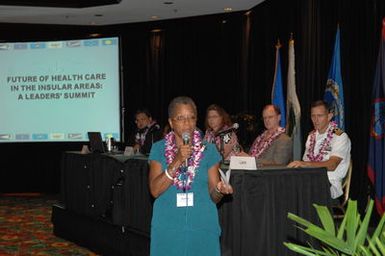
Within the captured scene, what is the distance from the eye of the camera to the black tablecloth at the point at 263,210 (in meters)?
4.12

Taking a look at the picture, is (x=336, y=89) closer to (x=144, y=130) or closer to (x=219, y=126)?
(x=219, y=126)

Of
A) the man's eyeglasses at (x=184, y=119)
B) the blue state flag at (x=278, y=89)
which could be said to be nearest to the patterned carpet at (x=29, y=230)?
the blue state flag at (x=278, y=89)

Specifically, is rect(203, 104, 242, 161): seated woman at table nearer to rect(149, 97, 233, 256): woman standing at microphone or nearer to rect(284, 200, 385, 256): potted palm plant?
rect(149, 97, 233, 256): woman standing at microphone

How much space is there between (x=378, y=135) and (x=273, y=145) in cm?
116

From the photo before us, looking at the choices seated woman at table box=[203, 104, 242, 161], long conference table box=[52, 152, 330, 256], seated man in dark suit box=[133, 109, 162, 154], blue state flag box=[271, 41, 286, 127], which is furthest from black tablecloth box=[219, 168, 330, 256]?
blue state flag box=[271, 41, 286, 127]

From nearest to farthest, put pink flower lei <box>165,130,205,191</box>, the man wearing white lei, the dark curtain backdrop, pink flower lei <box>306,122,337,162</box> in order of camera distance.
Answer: pink flower lei <box>165,130,205,191</box>, the man wearing white lei, pink flower lei <box>306,122,337,162</box>, the dark curtain backdrop

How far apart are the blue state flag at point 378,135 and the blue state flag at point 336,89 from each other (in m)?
0.55

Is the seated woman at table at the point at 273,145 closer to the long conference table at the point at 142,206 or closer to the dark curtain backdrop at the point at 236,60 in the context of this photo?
the long conference table at the point at 142,206

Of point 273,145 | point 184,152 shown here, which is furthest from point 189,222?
point 273,145

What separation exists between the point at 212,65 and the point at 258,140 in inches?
186

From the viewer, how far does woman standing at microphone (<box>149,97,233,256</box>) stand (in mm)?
2574

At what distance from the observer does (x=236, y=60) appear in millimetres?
9695

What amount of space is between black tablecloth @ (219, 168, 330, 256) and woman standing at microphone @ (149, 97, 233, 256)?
142cm

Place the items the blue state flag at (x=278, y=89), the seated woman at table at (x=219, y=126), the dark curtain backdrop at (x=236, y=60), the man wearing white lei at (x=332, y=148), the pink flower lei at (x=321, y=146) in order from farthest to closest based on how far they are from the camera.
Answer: the blue state flag at (x=278, y=89) < the dark curtain backdrop at (x=236, y=60) < the seated woman at table at (x=219, y=126) < the pink flower lei at (x=321, y=146) < the man wearing white lei at (x=332, y=148)
